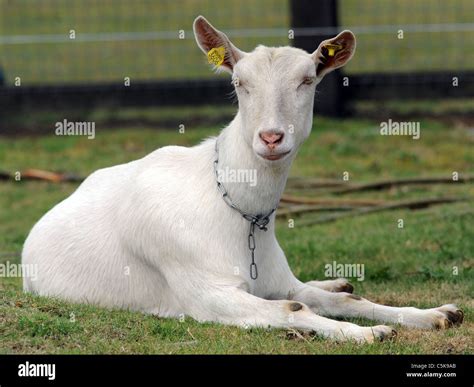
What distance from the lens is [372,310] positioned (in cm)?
748

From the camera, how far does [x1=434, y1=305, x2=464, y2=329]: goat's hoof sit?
7.24 m

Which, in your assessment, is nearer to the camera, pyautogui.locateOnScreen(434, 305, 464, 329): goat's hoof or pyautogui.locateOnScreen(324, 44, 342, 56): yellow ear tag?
pyautogui.locateOnScreen(434, 305, 464, 329): goat's hoof

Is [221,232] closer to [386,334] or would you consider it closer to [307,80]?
[307,80]

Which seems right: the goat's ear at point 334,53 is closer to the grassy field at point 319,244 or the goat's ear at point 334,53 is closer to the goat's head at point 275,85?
the goat's head at point 275,85

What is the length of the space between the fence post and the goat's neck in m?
8.42

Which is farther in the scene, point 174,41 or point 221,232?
point 174,41

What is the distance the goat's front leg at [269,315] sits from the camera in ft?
22.4

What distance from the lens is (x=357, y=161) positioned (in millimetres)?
13914

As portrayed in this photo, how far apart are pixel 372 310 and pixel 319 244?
2.69 meters

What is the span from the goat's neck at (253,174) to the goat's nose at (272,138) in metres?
0.33

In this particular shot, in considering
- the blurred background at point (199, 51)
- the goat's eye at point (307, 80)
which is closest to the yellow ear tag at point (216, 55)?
the goat's eye at point (307, 80)

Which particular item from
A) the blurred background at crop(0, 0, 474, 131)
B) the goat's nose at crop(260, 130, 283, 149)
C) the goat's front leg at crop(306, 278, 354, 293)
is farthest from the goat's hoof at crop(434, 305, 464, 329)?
the blurred background at crop(0, 0, 474, 131)

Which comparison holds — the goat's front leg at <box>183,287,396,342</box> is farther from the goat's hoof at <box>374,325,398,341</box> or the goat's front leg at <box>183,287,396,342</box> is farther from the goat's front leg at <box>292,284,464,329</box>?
the goat's front leg at <box>292,284,464,329</box>

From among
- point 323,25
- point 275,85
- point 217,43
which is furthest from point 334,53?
point 323,25
